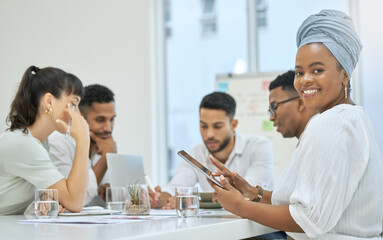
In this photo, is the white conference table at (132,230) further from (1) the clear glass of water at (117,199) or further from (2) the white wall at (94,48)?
(2) the white wall at (94,48)

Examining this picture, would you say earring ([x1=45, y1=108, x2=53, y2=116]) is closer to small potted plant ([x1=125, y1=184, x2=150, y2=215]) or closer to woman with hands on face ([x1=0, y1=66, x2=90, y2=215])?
woman with hands on face ([x1=0, y1=66, x2=90, y2=215])

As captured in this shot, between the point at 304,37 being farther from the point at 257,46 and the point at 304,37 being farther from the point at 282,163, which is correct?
the point at 257,46

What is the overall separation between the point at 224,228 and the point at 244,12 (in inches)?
162

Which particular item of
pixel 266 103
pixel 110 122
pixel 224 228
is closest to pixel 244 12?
pixel 266 103

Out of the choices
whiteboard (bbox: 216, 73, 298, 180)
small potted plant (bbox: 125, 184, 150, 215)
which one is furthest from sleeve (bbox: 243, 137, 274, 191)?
whiteboard (bbox: 216, 73, 298, 180)

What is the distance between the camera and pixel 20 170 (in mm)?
2072

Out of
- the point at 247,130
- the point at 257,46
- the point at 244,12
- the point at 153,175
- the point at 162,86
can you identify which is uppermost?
the point at 244,12

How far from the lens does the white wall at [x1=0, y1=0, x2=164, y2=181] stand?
13.1 ft

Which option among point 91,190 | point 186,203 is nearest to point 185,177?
point 91,190

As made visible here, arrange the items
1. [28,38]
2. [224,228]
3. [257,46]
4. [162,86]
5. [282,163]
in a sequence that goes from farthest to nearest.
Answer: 1. [162,86]
2. [257,46]
3. [282,163]
4. [28,38]
5. [224,228]

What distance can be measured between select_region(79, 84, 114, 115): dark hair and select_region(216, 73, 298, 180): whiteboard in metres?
1.91

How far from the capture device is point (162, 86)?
5609mm

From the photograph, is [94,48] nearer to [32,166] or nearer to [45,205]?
[32,166]

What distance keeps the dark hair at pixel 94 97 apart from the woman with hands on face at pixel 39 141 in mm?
683
